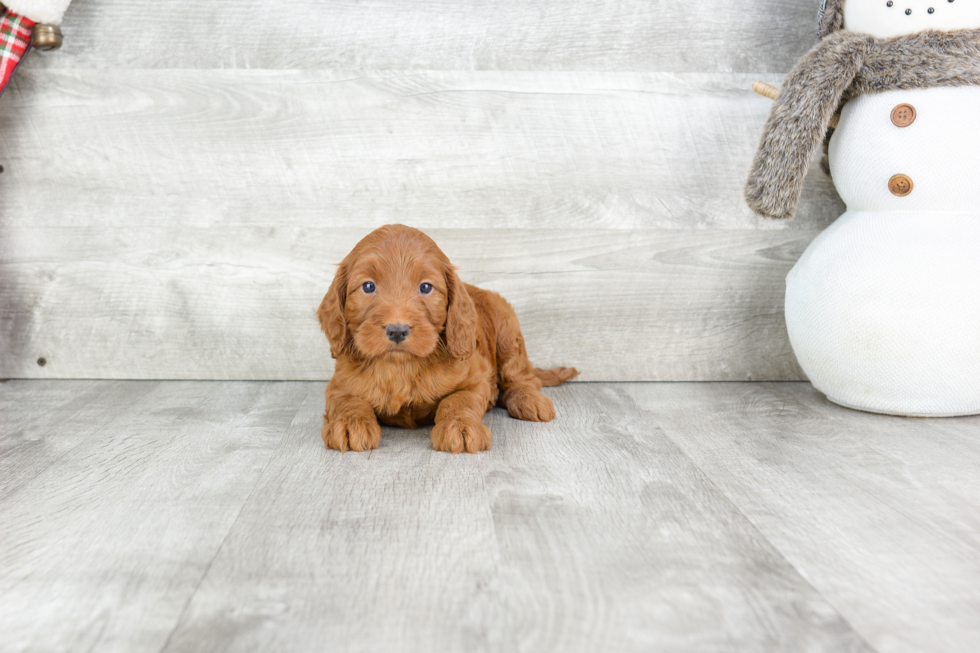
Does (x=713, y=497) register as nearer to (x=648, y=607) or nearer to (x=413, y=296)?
(x=648, y=607)

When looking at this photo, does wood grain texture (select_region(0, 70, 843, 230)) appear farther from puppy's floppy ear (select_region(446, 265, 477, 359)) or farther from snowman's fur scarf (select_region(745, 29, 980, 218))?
puppy's floppy ear (select_region(446, 265, 477, 359))

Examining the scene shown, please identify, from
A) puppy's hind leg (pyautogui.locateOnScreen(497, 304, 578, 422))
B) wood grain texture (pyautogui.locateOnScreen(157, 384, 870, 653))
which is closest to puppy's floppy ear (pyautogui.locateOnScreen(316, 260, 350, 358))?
wood grain texture (pyautogui.locateOnScreen(157, 384, 870, 653))

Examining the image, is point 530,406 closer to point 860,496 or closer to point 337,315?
point 337,315

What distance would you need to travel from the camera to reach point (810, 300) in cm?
207

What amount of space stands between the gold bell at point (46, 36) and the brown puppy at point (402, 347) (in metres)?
1.26

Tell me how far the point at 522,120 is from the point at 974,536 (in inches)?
65.7

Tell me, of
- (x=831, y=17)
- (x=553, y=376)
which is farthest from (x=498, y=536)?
(x=831, y=17)

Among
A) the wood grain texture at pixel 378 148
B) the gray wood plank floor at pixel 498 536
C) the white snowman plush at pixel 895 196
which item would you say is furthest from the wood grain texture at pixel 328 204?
the gray wood plank floor at pixel 498 536

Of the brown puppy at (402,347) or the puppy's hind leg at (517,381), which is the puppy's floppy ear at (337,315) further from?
the puppy's hind leg at (517,381)

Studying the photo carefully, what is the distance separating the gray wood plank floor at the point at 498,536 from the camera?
1.00m

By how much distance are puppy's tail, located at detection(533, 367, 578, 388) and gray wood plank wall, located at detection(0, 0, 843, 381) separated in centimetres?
11

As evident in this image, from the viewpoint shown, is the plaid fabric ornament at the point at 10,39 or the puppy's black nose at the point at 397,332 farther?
the plaid fabric ornament at the point at 10,39

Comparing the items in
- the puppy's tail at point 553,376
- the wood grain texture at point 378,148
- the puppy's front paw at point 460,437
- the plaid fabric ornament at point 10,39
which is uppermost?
the plaid fabric ornament at point 10,39

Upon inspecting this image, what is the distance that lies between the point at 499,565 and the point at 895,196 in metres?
1.54
